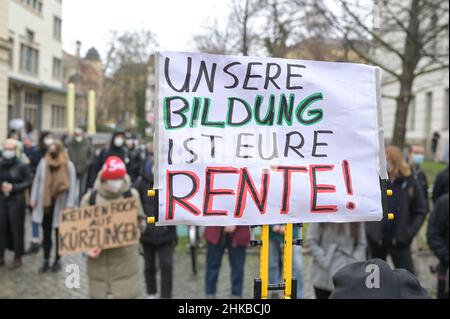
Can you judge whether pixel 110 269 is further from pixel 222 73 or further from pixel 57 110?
pixel 57 110

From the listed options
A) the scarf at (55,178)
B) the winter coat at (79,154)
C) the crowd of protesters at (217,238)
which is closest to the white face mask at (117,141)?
the winter coat at (79,154)

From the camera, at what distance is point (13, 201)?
6.16m

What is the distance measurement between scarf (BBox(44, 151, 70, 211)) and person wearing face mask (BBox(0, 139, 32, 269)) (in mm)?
327

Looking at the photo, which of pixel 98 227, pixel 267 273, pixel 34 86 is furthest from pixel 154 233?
pixel 34 86

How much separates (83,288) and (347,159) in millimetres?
4002

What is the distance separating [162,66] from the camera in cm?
214

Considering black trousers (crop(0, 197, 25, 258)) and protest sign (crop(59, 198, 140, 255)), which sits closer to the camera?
protest sign (crop(59, 198, 140, 255))

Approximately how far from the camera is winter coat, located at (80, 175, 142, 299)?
4.54 m

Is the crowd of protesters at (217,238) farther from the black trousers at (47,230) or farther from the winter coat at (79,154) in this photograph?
the winter coat at (79,154)

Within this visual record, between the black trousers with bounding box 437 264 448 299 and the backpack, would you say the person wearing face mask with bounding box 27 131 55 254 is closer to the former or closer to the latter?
the backpack

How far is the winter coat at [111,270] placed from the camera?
4.54 metres

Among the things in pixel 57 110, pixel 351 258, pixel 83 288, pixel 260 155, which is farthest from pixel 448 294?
pixel 57 110

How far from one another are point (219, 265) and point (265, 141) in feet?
10.5

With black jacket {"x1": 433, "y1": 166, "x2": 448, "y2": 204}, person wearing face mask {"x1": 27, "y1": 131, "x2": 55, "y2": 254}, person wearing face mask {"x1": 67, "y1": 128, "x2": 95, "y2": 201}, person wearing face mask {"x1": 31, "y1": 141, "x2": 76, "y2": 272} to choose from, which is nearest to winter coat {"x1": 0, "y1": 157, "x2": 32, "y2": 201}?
person wearing face mask {"x1": 31, "y1": 141, "x2": 76, "y2": 272}
